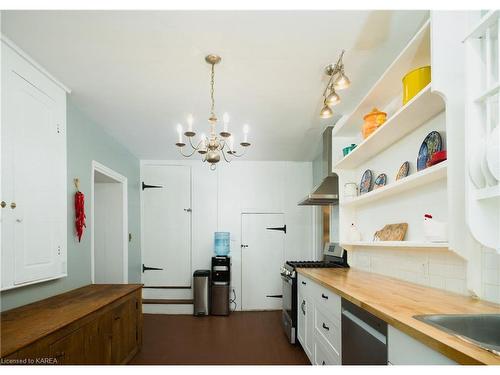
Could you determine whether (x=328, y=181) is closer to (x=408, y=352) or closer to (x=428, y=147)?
(x=428, y=147)

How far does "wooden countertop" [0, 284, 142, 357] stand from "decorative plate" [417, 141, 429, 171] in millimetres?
2380

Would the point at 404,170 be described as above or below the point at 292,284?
above

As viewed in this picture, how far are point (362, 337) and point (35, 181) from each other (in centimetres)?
237

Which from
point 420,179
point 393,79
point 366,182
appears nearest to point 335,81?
point 393,79

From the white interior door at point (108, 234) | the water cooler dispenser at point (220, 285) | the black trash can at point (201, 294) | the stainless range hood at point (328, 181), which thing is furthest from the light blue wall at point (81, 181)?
the stainless range hood at point (328, 181)

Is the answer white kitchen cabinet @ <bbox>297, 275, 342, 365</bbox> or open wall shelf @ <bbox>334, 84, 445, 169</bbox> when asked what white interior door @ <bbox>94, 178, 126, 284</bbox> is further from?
open wall shelf @ <bbox>334, 84, 445, 169</bbox>

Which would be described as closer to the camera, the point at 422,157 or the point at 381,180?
the point at 422,157

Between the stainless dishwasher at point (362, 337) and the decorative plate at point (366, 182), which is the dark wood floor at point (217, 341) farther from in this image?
the decorative plate at point (366, 182)

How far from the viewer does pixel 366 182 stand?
3.10 m

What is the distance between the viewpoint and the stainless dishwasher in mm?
1484

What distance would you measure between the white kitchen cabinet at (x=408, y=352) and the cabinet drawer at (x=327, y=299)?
73 cm

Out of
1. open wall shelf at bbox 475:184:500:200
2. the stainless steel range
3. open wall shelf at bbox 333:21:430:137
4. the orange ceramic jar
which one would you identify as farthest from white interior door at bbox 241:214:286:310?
open wall shelf at bbox 475:184:500:200

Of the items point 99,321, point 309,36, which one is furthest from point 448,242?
point 99,321
